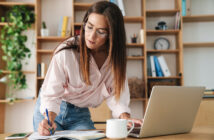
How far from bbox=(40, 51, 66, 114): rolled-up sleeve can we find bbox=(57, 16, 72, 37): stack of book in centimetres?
212

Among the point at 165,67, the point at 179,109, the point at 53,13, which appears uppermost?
the point at 53,13

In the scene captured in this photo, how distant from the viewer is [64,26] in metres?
3.36

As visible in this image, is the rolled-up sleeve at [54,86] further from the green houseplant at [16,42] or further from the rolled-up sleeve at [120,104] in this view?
the green houseplant at [16,42]

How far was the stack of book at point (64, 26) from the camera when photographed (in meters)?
3.35

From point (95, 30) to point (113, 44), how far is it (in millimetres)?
134

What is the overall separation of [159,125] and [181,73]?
7.78 feet

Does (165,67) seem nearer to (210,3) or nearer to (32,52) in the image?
(210,3)

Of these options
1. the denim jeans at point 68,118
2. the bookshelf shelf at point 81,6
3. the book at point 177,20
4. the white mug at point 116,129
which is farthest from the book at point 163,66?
the white mug at point 116,129

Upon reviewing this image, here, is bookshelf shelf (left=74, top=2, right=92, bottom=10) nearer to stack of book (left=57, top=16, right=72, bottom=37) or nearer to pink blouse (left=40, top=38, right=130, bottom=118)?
stack of book (left=57, top=16, right=72, bottom=37)

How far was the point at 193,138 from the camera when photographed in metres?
1.02

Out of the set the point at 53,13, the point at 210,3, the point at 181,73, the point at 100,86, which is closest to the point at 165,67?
the point at 181,73

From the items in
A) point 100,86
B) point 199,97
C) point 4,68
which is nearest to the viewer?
point 199,97

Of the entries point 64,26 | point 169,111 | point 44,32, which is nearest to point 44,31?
point 44,32

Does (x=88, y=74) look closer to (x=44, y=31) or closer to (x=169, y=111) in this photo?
(x=169, y=111)
